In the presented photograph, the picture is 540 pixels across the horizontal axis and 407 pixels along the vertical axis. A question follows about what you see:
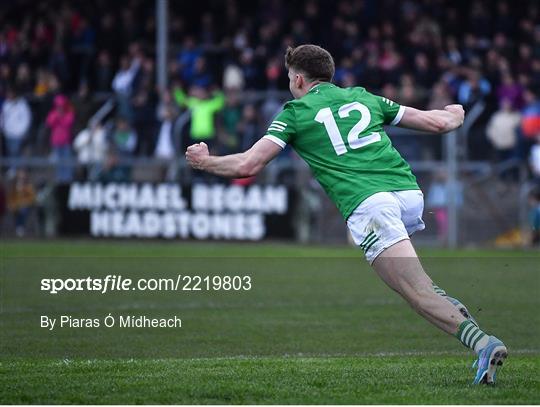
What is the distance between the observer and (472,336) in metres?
7.54

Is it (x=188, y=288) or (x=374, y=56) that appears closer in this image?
(x=188, y=288)

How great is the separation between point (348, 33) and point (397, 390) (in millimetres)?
20184

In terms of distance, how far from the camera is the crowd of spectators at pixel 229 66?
2308 cm

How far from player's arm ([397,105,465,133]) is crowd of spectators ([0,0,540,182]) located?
1399cm

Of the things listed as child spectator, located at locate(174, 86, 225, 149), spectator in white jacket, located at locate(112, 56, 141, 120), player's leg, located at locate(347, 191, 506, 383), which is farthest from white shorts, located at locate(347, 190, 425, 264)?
spectator in white jacket, located at locate(112, 56, 141, 120)

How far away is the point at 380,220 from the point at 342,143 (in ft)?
1.90

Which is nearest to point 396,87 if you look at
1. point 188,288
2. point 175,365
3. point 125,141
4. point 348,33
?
point 348,33

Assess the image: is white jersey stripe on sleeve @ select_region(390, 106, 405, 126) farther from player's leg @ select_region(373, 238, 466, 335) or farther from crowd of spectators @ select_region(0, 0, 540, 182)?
crowd of spectators @ select_region(0, 0, 540, 182)

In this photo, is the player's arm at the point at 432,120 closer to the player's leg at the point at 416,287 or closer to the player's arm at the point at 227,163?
the player's leg at the point at 416,287

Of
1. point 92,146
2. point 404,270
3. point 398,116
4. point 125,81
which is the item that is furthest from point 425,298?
point 125,81

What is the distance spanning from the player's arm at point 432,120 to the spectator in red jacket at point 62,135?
16.6 metres

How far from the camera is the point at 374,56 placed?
25562 millimetres

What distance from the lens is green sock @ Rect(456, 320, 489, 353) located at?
751cm

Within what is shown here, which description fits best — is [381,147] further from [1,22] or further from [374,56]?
[1,22]
